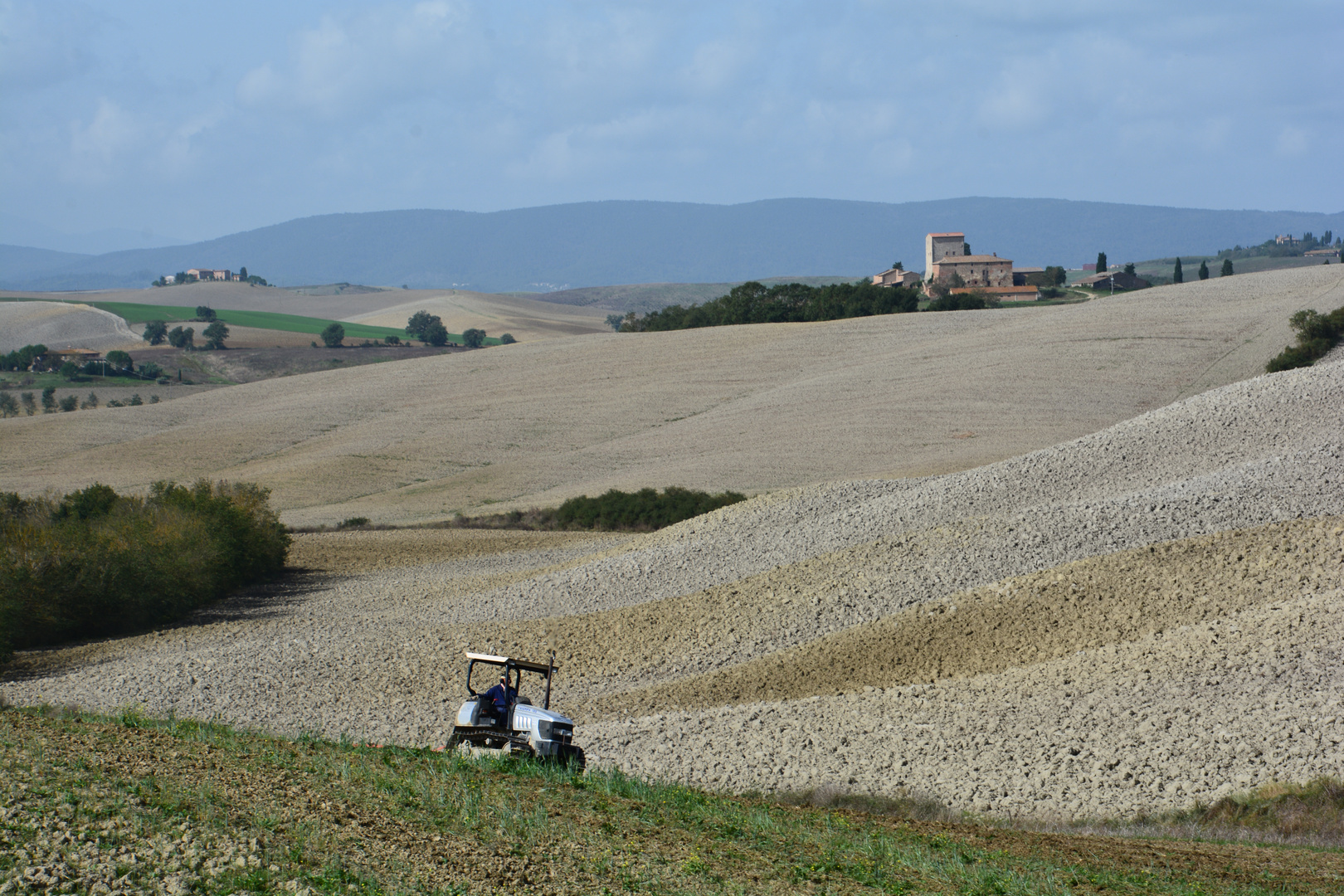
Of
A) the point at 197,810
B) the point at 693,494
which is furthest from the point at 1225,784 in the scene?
the point at 693,494

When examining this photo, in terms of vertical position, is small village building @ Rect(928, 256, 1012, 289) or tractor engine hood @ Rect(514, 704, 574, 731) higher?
small village building @ Rect(928, 256, 1012, 289)

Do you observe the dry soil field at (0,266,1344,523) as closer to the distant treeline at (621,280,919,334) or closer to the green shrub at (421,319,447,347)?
the distant treeline at (621,280,919,334)

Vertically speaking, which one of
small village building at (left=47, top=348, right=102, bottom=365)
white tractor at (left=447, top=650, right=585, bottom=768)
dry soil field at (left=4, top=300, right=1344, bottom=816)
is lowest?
dry soil field at (left=4, top=300, right=1344, bottom=816)

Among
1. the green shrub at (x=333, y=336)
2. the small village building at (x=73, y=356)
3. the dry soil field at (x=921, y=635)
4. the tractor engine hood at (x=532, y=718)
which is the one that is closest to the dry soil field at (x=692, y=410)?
the dry soil field at (x=921, y=635)

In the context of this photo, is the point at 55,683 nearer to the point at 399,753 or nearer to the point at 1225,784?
the point at 399,753

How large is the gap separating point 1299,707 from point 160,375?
10997 cm

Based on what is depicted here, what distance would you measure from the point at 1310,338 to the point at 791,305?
46.8m

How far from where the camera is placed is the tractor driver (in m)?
12.3

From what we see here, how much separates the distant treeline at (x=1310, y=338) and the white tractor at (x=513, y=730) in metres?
53.0

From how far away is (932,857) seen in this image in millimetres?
8852

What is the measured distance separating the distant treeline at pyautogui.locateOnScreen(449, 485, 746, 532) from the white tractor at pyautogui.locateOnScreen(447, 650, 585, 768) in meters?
Answer: 27.5

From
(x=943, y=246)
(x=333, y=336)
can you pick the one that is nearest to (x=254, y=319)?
(x=333, y=336)

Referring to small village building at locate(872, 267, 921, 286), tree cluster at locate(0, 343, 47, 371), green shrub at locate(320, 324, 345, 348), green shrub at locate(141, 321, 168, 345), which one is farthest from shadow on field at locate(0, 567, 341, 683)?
small village building at locate(872, 267, 921, 286)

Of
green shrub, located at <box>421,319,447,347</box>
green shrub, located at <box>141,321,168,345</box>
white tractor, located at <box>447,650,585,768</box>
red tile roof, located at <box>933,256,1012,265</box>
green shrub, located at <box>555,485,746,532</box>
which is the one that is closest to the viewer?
white tractor, located at <box>447,650,585,768</box>
